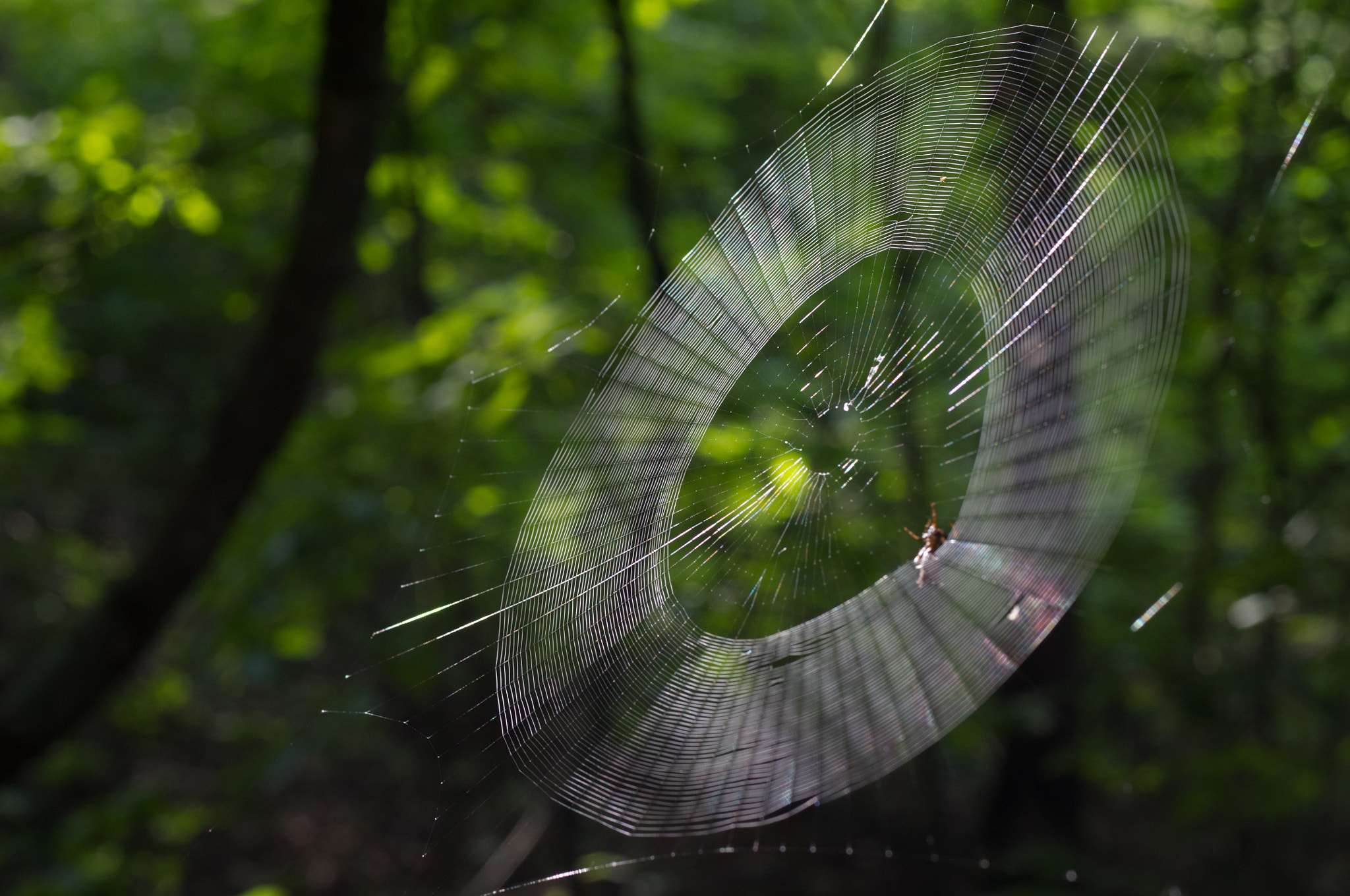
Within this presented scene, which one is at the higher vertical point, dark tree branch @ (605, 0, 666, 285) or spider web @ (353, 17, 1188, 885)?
dark tree branch @ (605, 0, 666, 285)

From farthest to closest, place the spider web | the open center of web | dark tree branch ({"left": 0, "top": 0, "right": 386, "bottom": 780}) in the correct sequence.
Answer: the open center of web, dark tree branch ({"left": 0, "top": 0, "right": 386, "bottom": 780}), the spider web

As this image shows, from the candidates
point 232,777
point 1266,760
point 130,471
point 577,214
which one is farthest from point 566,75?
point 130,471

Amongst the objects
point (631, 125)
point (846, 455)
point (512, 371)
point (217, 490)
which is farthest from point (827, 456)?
point (217, 490)

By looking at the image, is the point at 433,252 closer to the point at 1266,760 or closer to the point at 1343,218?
the point at 1343,218

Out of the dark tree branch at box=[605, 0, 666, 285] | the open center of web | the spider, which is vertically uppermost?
the dark tree branch at box=[605, 0, 666, 285]

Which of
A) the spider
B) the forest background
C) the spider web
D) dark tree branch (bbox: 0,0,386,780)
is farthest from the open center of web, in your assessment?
dark tree branch (bbox: 0,0,386,780)

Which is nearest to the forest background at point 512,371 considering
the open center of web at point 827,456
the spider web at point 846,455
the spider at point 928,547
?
the spider web at point 846,455

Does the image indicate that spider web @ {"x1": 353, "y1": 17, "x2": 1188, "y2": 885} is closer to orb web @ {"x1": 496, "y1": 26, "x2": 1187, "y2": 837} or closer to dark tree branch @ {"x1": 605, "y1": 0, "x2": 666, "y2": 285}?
orb web @ {"x1": 496, "y1": 26, "x2": 1187, "y2": 837}
